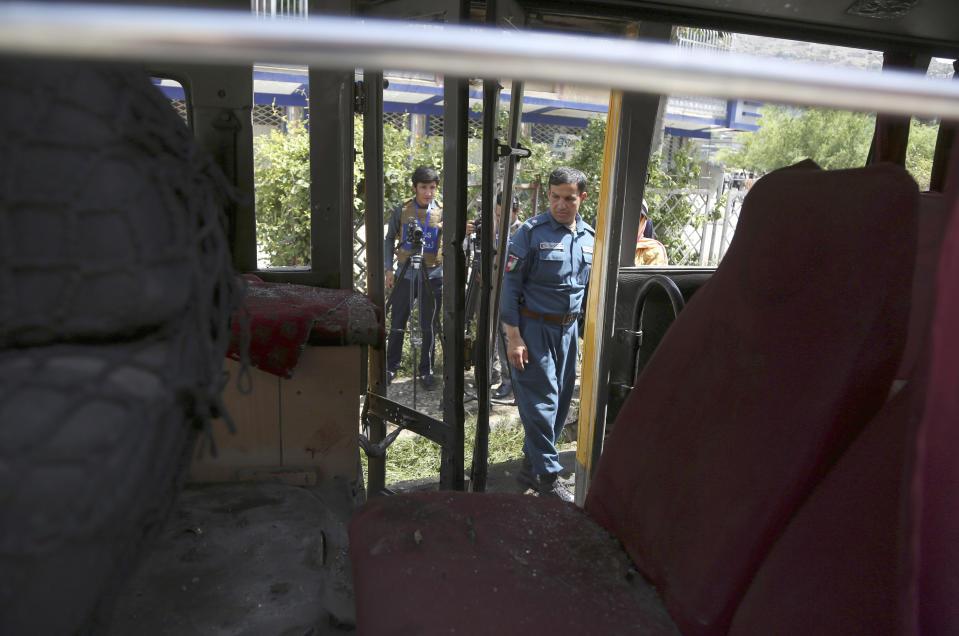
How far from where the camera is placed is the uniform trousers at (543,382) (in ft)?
12.2

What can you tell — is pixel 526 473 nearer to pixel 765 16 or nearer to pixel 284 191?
pixel 765 16

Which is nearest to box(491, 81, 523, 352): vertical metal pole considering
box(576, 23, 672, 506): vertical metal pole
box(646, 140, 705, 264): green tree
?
box(576, 23, 672, 506): vertical metal pole

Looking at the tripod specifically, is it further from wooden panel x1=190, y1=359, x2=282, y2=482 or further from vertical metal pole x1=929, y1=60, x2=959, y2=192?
vertical metal pole x1=929, y1=60, x2=959, y2=192

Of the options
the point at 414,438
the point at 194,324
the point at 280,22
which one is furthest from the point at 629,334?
the point at 414,438

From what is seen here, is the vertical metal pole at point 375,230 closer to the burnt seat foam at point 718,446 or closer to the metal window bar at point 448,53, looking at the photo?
the burnt seat foam at point 718,446

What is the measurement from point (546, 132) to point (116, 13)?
11945mm

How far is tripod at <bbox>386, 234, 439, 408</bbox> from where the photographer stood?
3.19 meters

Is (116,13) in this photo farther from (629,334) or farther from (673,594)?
(629,334)

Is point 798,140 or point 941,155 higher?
point 798,140

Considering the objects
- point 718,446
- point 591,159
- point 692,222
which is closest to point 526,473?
point 718,446

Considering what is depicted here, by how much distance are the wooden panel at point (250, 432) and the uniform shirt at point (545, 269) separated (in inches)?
75.9

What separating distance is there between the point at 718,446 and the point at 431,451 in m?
2.81

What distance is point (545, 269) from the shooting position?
12.7 ft

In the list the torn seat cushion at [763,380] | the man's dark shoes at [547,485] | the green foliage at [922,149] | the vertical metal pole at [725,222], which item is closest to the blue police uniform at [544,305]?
the man's dark shoes at [547,485]
